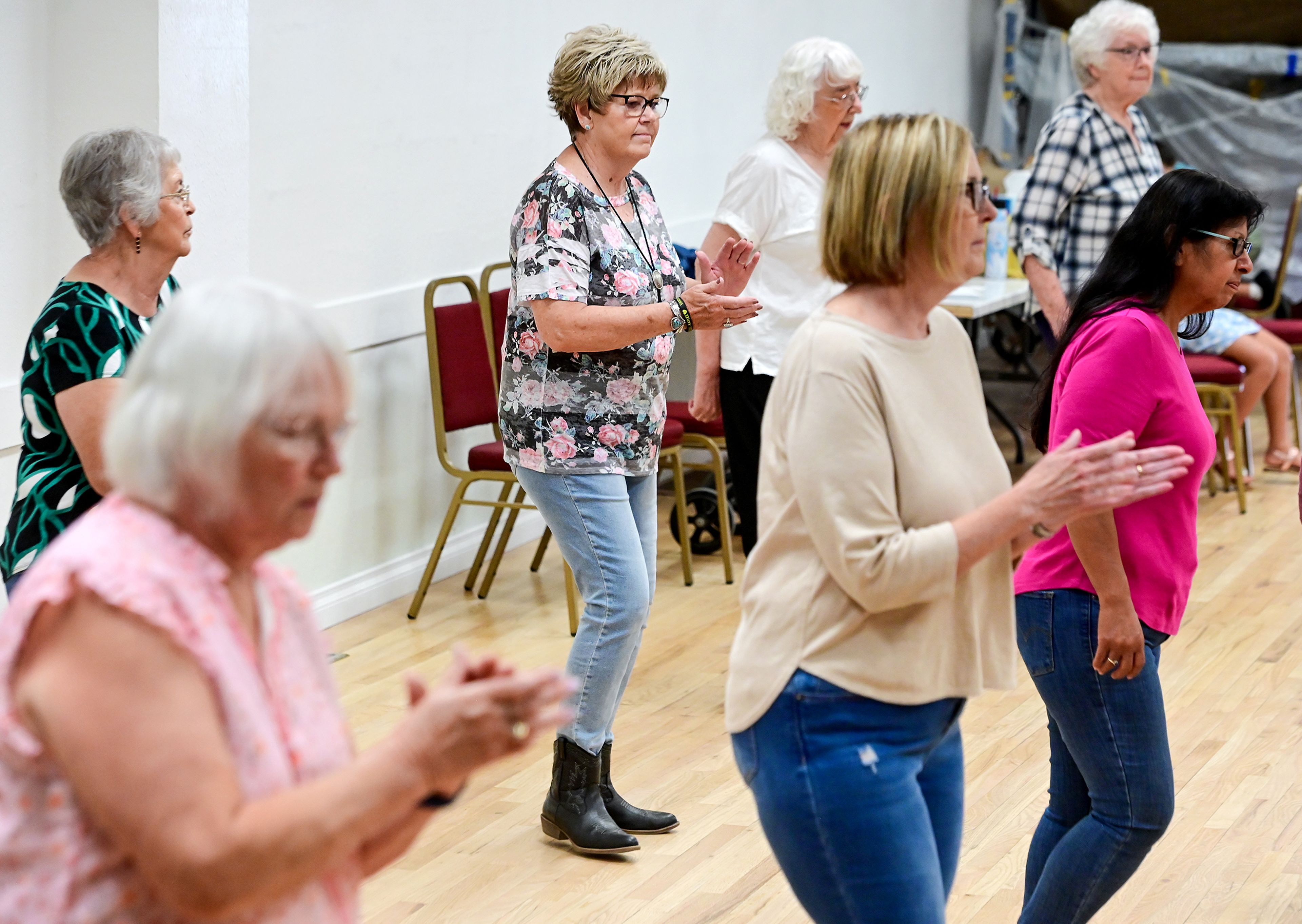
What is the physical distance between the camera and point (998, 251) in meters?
6.65

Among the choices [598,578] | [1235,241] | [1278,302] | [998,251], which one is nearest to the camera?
[1235,241]

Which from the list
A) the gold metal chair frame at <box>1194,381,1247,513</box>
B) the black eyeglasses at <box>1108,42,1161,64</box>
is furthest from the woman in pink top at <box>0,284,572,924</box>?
the gold metal chair frame at <box>1194,381,1247,513</box>

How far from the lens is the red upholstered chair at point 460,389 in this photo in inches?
181

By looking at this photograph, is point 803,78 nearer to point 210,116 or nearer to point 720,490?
point 210,116

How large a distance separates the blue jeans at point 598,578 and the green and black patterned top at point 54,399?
2.83 feet

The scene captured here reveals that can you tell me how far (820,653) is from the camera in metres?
1.59

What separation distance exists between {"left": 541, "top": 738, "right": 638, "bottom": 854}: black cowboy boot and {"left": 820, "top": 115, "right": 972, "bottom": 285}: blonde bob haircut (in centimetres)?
156

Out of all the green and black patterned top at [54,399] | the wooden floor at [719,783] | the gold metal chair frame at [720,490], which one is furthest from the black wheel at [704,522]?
the green and black patterned top at [54,399]

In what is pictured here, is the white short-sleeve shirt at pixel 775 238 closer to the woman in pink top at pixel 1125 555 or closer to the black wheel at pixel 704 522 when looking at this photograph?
the woman in pink top at pixel 1125 555

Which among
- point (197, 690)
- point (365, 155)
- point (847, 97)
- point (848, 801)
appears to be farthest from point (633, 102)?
point (197, 690)

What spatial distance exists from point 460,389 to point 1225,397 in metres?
3.22

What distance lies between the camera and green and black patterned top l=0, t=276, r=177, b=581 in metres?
2.26

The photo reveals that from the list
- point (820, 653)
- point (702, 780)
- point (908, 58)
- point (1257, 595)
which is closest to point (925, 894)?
point (820, 653)

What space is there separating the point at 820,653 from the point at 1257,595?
373cm
